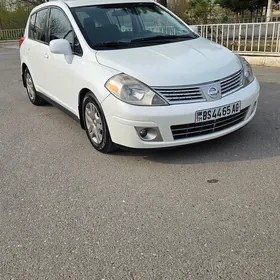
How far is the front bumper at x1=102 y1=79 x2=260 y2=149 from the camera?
319 centimetres

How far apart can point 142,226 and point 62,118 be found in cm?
321

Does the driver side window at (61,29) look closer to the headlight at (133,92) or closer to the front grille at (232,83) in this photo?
the headlight at (133,92)

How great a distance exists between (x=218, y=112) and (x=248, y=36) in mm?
6669

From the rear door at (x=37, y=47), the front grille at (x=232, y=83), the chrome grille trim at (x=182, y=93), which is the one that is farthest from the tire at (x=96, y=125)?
the rear door at (x=37, y=47)

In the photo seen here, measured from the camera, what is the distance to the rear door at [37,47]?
16.5 ft

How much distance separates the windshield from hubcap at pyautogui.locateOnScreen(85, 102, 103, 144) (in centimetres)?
73

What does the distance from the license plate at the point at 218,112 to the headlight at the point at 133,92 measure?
0.38 m

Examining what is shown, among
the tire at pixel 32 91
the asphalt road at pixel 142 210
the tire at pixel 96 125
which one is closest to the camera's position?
the asphalt road at pixel 142 210

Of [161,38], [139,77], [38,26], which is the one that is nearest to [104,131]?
[139,77]

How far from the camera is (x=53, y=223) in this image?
2.64 m

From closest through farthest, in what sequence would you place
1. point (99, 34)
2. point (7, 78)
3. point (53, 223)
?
1. point (53, 223)
2. point (99, 34)
3. point (7, 78)

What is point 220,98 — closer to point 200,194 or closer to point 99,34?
point 200,194

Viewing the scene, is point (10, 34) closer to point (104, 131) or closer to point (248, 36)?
point (248, 36)

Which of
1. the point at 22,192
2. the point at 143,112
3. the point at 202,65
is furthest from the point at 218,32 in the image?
the point at 22,192
